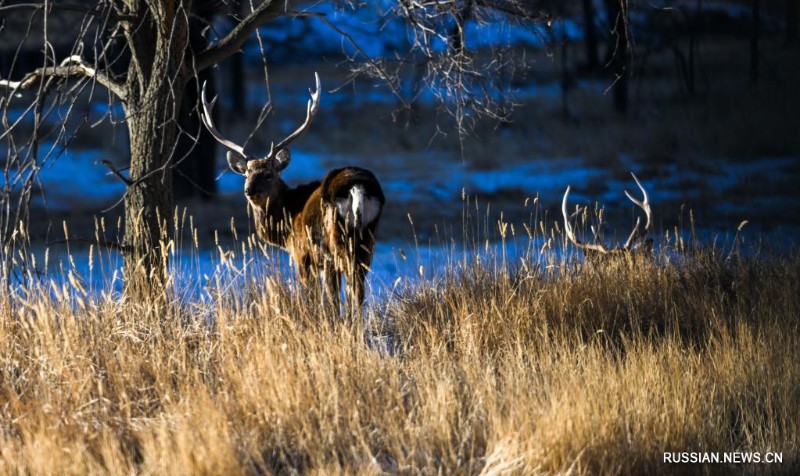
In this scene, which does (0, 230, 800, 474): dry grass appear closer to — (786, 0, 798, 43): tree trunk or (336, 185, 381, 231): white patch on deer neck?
(336, 185, 381, 231): white patch on deer neck

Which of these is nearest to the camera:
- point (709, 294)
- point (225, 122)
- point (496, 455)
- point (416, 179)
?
point (496, 455)

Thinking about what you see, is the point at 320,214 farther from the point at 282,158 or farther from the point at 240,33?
the point at 240,33

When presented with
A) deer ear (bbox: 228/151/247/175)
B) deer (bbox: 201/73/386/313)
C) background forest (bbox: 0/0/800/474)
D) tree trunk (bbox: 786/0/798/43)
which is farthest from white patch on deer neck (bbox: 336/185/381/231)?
tree trunk (bbox: 786/0/798/43)

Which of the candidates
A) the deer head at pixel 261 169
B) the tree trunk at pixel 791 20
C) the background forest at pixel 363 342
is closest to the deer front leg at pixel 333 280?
the background forest at pixel 363 342

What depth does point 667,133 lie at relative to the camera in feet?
78.3

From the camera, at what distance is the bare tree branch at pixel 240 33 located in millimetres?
7695

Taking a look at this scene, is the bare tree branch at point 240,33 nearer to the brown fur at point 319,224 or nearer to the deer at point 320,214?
the deer at point 320,214

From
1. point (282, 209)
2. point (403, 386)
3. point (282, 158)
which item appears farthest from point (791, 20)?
point (403, 386)

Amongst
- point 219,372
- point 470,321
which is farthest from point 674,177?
point 219,372

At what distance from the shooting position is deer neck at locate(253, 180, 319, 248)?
358 inches

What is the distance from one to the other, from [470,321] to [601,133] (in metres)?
18.2

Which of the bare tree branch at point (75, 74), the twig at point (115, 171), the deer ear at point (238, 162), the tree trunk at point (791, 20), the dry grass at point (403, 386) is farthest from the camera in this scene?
the tree trunk at point (791, 20)

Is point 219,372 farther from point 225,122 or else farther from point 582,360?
point 225,122

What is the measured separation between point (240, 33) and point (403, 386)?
9.79 ft
